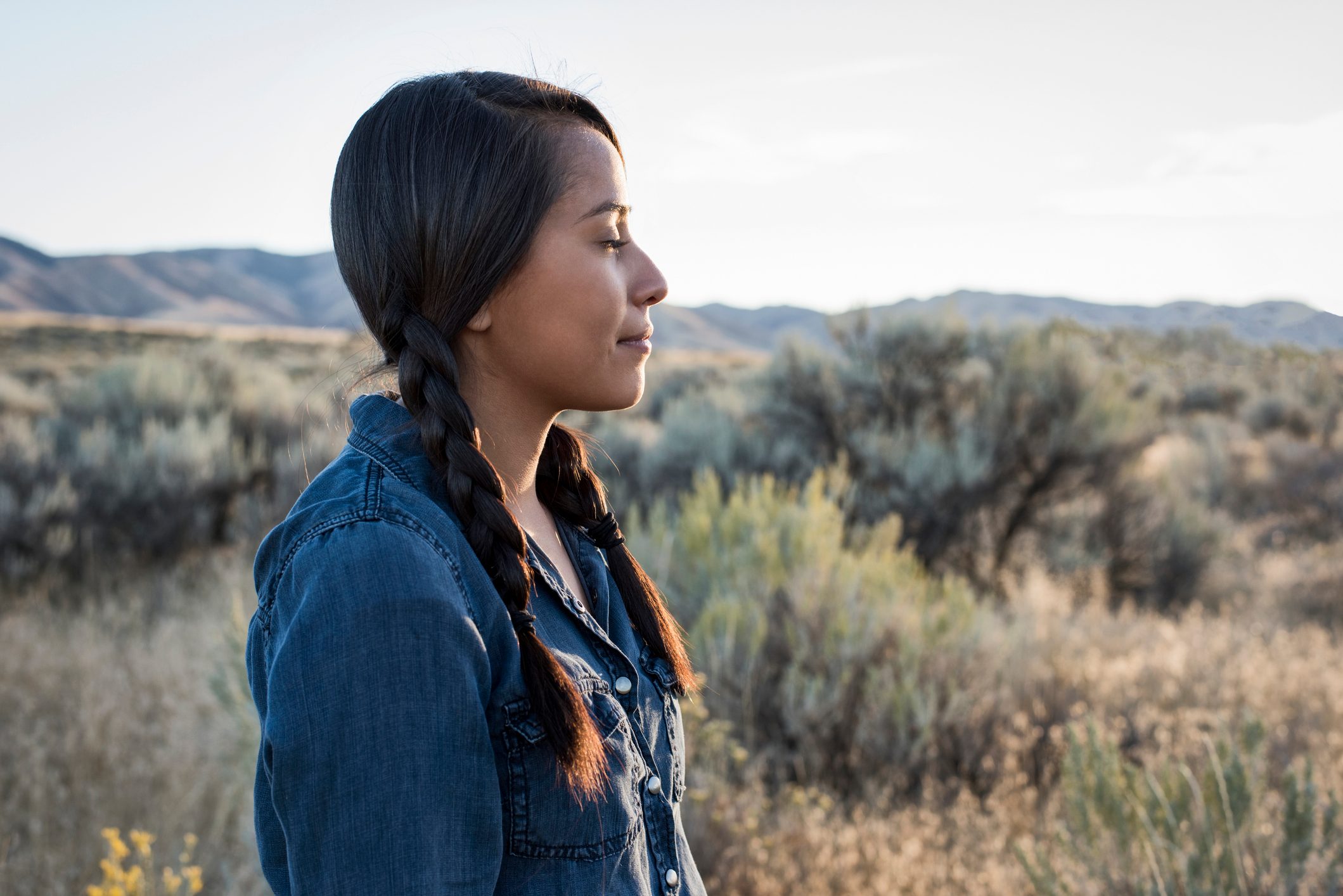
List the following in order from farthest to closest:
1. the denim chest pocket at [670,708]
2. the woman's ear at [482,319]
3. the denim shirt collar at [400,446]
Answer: the denim chest pocket at [670,708] < the woman's ear at [482,319] < the denim shirt collar at [400,446]

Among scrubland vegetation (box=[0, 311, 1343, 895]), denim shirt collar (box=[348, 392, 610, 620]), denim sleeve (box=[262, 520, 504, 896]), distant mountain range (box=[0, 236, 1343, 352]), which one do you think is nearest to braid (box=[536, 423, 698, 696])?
denim shirt collar (box=[348, 392, 610, 620])

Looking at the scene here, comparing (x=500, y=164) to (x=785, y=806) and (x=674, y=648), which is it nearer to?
(x=674, y=648)

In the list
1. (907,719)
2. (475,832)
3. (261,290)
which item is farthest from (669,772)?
(261,290)

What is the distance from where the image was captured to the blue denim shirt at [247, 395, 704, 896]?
958mm

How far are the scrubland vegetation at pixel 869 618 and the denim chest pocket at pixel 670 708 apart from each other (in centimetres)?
67

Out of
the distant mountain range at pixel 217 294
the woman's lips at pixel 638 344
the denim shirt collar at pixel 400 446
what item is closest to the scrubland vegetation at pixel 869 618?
the denim shirt collar at pixel 400 446

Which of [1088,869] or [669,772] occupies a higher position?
[669,772]

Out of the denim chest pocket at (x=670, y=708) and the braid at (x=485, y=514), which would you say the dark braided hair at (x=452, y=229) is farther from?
the denim chest pocket at (x=670, y=708)

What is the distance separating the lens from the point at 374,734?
96cm

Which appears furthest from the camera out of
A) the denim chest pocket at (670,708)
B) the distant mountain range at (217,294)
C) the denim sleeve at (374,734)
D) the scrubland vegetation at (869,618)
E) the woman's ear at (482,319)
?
the distant mountain range at (217,294)

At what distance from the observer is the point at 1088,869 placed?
276 centimetres

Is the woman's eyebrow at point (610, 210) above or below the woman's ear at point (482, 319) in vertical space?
above

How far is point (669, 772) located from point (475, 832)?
48 centimetres

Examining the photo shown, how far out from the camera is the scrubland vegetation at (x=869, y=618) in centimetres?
317
